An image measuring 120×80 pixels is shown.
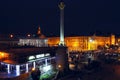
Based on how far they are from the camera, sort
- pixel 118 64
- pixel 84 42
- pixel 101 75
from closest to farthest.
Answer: pixel 101 75
pixel 118 64
pixel 84 42

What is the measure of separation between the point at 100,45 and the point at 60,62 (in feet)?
180

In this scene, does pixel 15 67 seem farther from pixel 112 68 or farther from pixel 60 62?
pixel 112 68

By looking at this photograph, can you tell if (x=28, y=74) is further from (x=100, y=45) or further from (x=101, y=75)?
(x=100, y=45)

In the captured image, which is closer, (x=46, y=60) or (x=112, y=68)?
(x=46, y=60)

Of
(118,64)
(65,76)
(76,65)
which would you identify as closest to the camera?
(65,76)

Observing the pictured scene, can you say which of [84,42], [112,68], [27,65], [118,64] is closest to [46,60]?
[27,65]

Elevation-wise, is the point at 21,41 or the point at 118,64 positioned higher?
the point at 21,41

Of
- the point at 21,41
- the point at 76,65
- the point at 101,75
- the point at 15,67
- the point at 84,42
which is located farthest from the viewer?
the point at 84,42

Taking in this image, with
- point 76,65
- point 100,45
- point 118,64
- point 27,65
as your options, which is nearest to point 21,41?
point 76,65

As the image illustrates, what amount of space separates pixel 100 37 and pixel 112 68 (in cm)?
4916

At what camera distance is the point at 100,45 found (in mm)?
113250

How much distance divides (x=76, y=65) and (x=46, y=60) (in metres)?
10.4

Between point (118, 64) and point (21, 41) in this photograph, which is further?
point (21, 41)

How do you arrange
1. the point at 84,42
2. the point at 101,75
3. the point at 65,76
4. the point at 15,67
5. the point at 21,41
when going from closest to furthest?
the point at 15,67
the point at 65,76
the point at 101,75
the point at 21,41
the point at 84,42
